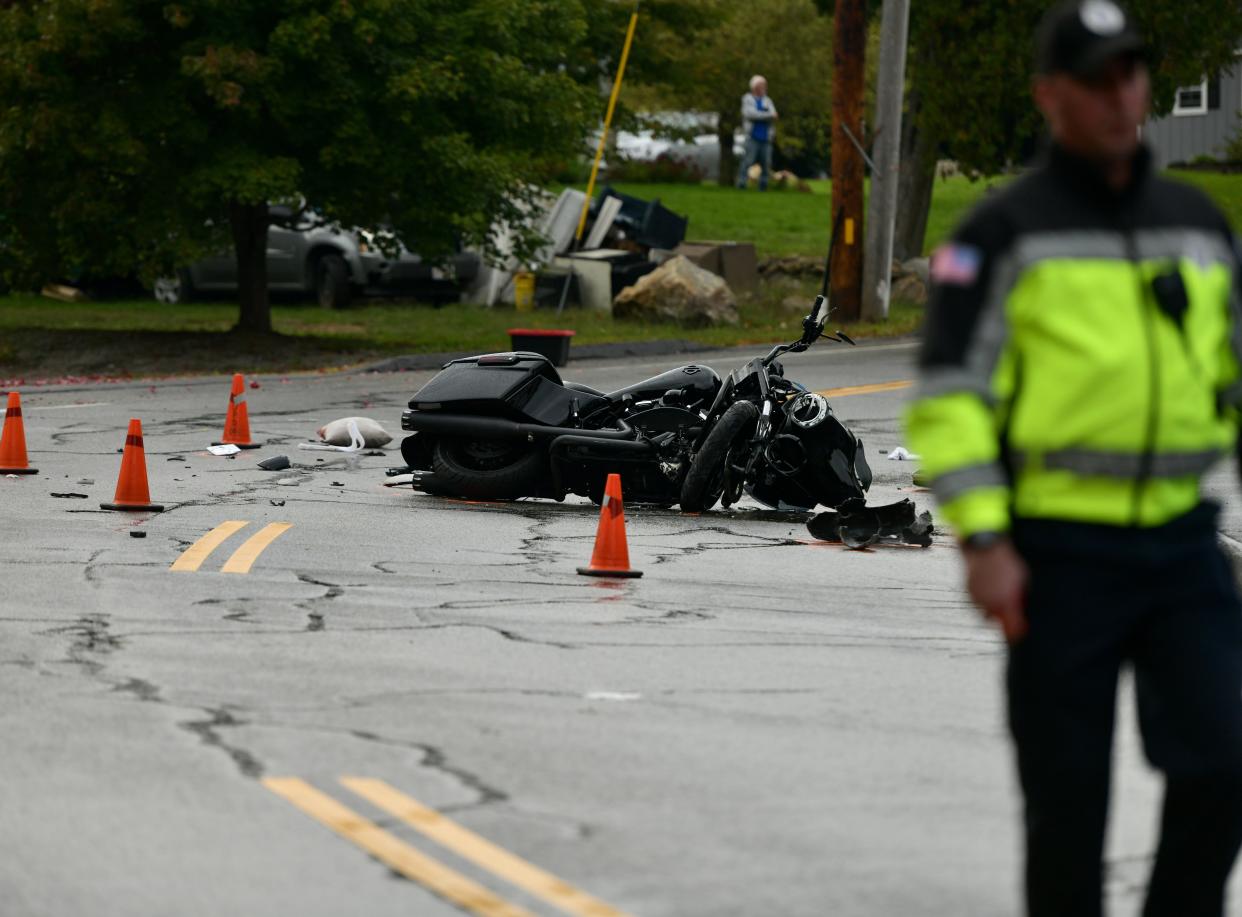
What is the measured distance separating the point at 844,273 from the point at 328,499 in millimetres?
17267

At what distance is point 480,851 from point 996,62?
30910 millimetres

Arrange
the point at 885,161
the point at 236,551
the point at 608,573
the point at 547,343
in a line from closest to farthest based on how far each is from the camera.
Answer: the point at 608,573
the point at 236,551
the point at 547,343
the point at 885,161

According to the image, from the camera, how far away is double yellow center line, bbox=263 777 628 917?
17.1ft

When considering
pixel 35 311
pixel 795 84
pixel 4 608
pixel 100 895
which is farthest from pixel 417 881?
pixel 795 84

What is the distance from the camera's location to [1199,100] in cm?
5450

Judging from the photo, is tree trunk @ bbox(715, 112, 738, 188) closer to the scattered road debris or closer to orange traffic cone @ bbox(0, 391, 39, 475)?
the scattered road debris

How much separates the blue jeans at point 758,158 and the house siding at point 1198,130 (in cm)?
960

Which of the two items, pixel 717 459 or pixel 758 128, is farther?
pixel 758 128

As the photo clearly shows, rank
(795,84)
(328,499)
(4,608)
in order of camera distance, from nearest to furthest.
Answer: (4,608) → (328,499) → (795,84)

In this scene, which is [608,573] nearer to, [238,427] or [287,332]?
[238,427]

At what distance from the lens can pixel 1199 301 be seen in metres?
4.25

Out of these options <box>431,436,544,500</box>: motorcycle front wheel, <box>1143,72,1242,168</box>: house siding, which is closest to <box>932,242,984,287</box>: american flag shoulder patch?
<box>431,436,544,500</box>: motorcycle front wheel

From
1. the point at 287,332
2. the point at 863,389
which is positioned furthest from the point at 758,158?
the point at 863,389

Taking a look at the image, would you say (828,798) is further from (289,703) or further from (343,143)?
(343,143)
